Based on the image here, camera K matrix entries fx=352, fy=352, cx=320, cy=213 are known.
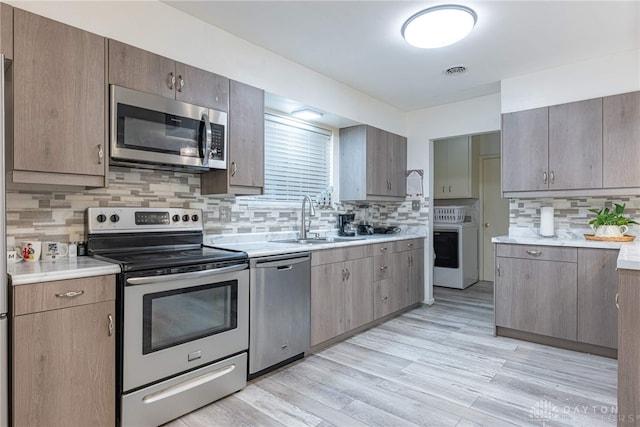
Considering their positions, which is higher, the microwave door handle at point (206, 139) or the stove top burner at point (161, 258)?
the microwave door handle at point (206, 139)

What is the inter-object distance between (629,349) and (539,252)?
177 centimetres

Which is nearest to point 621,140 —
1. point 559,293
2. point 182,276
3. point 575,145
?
point 575,145

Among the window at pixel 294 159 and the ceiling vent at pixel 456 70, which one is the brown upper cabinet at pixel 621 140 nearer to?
the ceiling vent at pixel 456 70

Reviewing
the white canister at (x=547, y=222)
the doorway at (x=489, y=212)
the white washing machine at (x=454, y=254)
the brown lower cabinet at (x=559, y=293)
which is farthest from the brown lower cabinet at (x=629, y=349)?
the doorway at (x=489, y=212)

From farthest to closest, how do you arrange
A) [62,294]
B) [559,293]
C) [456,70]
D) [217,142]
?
[456,70] → [559,293] → [217,142] → [62,294]

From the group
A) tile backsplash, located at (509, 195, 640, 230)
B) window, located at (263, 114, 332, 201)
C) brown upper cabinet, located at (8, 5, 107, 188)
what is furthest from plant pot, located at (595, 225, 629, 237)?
brown upper cabinet, located at (8, 5, 107, 188)

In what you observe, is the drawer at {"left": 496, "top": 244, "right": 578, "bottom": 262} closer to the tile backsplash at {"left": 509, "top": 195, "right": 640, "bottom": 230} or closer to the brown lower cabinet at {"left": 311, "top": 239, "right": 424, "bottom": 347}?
the tile backsplash at {"left": 509, "top": 195, "right": 640, "bottom": 230}

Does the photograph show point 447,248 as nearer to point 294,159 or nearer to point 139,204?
point 294,159

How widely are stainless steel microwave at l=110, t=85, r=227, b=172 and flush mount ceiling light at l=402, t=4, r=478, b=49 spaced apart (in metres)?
1.42

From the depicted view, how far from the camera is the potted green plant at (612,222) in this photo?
9.50 ft

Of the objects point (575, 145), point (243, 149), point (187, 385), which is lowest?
point (187, 385)

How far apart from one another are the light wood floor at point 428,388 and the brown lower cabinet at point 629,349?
0.60 m

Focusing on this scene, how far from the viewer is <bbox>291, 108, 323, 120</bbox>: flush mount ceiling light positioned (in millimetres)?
3367

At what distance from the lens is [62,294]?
5.14 feet
